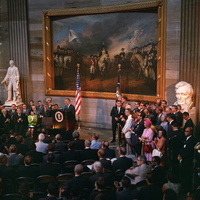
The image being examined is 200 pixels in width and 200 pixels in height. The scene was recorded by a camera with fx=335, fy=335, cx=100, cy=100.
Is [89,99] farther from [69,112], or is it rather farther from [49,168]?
[49,168]

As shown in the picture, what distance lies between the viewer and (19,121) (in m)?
14.2

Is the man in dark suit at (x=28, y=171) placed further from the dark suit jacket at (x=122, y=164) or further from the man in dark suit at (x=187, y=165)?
the man in dark suit at (x=187, y=165)

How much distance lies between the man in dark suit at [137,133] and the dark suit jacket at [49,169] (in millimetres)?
3627

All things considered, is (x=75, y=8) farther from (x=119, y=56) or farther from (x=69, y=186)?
(x=69, y=186)

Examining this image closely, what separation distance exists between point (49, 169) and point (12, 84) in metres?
10.4

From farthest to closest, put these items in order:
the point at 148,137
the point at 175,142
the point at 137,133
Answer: the point at 137,133 < the point at 148,137 < the point at 175,142

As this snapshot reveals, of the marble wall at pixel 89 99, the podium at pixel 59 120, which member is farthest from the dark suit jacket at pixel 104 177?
the marble wall at pixel 89 99

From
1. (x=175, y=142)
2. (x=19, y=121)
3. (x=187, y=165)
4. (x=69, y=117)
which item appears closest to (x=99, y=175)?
(x=187, y=165)

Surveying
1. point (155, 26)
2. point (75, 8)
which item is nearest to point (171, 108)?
point (155, 26)

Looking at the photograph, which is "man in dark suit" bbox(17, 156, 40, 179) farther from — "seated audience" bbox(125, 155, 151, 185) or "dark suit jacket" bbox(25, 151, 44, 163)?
"seated audience" bbox(125, 155, 151, 185)

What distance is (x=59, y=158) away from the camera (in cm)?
878

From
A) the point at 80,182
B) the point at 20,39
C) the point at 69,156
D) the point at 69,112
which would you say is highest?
the point at 20,39

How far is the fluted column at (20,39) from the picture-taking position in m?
17.7

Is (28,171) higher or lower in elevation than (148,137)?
lower
